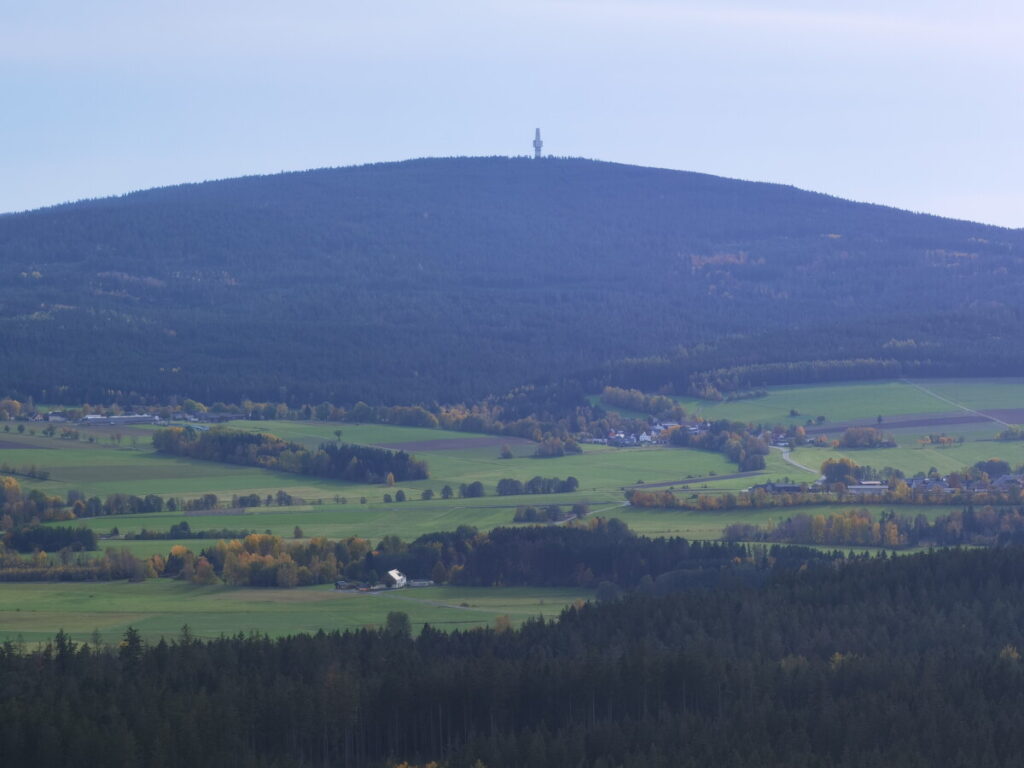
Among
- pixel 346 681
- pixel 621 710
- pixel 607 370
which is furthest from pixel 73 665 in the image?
pixel 607 370

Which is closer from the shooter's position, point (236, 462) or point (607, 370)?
point (236, 462)

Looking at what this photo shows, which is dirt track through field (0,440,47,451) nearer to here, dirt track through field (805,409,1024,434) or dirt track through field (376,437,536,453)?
dirt track through field (376,437,536,453)

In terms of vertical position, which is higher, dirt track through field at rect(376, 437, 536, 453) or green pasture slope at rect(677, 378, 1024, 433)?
green pasture slope at rect(677, 378, 1024, 433)

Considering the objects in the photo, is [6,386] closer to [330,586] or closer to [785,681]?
[330,586]

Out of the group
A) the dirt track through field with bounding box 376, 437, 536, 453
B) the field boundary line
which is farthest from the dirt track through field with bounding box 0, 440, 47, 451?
the field boundary line

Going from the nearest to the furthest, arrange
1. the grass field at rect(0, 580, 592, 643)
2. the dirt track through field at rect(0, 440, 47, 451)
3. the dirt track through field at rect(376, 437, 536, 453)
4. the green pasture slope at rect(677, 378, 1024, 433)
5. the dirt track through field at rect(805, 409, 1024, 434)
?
the grass field at rect(0, 580, 592, 643) < the dirt track through field at rect(0, 440, 47, 451) < the dirt track through field at rect(376, 437, 536, 453) < the dirt track through field at rect(805, 409, 1024, 434) < the green pasture slope at rect(677, 378, 1024, 433)

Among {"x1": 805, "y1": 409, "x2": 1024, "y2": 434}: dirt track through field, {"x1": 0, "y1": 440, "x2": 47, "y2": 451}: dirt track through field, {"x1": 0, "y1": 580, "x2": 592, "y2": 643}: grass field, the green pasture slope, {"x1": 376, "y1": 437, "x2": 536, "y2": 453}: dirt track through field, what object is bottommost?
{"x1": 0, "y1": 580, "x2": 592, "y2": 643}: grass field
